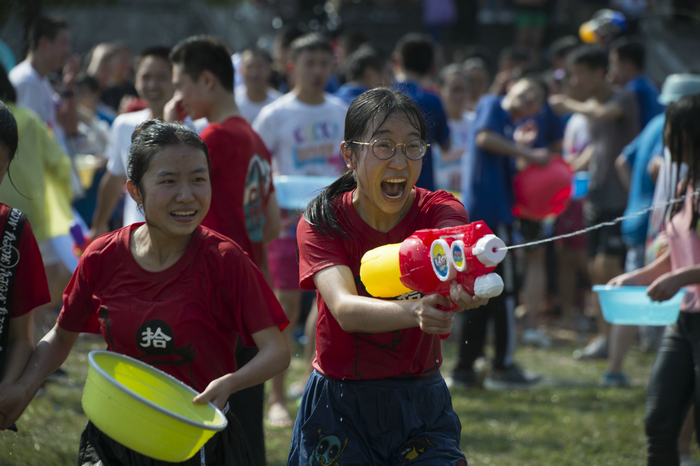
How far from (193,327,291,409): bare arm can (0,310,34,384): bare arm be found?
2.31 feet

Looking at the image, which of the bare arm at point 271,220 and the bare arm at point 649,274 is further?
the bare arm at point 271,220

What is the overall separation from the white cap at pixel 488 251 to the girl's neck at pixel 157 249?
1056 mm

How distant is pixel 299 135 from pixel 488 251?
3.43 meters

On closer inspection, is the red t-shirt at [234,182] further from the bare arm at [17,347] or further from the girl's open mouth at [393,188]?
the girl's open mouth at [393,188]

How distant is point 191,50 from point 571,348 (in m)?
4.91

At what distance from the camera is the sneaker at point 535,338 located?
712 cm

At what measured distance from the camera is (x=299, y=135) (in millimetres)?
5133

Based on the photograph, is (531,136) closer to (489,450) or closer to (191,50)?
→ (489,450)

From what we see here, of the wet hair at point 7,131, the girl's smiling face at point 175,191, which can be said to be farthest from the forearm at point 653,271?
the wet hair at point 7,131

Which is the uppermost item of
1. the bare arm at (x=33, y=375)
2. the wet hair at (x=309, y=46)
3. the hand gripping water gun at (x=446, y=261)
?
the wet hair at (x=309, y=46)

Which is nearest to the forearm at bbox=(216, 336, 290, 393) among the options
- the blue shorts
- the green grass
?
the blue shorts

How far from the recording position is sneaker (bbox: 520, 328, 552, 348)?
23.3ft

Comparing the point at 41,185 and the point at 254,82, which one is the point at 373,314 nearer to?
the point at 41,185

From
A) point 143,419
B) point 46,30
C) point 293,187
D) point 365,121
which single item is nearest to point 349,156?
point 365,121
